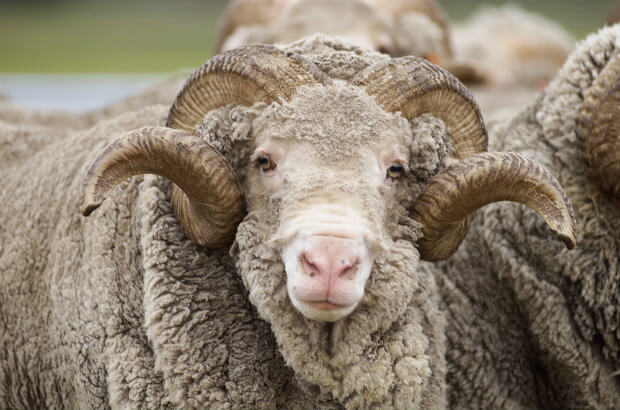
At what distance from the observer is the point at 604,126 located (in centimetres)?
362

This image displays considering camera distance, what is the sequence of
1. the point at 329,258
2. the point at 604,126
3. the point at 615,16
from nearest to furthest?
the point at 329,258, the point at 604,126, the point at 615,16

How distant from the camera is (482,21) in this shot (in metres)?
9.61

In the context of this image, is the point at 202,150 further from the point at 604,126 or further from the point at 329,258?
the point at 604,126

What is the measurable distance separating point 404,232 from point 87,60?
21.8 metres

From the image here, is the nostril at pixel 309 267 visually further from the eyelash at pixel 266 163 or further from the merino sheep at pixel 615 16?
the merino sheep at pixel 615 16

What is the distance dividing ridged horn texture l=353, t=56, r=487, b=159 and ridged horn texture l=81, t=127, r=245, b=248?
26.2 inches

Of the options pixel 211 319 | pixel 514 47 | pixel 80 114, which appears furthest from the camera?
pixel 514 47

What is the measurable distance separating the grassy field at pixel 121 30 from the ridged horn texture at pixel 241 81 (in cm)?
1641

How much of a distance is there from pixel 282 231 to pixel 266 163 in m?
0.35

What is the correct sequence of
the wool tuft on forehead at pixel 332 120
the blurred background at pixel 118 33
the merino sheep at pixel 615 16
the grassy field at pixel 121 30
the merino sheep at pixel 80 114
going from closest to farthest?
the wool tuft on forehead at pixel 332 120
the merino sheep at pixel 80 114
the merino sheep at pixel 615 16
the blurred background at pixel 118 33
the grassy field at pixel 121 30

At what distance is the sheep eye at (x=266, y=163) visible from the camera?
2.81 meters

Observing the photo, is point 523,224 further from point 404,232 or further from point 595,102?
point 404,232

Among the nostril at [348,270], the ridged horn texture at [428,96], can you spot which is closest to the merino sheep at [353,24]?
the ridged horn texture at [428,96]

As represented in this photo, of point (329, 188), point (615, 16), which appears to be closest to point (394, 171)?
point (329, 188)
